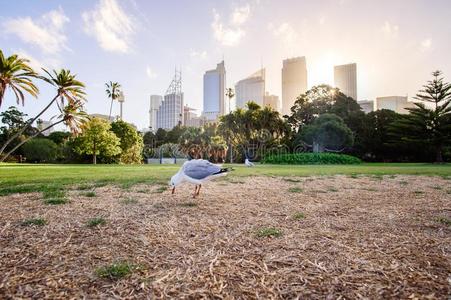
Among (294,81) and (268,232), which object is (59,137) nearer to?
(268,232)

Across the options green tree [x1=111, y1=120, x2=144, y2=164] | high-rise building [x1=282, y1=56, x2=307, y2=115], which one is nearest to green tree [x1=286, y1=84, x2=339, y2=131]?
green tree [x1=111, y1=120, x2=144, y2=164]

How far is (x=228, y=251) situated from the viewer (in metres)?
2.84

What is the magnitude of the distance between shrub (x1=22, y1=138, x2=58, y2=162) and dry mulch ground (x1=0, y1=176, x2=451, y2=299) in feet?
159

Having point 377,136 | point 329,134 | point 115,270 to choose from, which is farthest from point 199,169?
point 377,136

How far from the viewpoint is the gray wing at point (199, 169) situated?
5543mm

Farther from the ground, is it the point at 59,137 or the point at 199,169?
the point at 59,137

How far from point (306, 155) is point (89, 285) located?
29398mm

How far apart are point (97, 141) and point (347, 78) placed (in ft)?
445

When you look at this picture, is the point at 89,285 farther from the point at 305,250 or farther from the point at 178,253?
the point at 305,250

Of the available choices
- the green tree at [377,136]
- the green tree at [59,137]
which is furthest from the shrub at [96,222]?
the green tree at [59,137]

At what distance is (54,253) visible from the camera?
2752 mm

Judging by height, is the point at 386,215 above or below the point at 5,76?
below

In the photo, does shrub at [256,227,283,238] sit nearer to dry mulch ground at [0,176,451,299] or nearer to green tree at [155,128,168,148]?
dry mulch ground at [0,176,451,299]

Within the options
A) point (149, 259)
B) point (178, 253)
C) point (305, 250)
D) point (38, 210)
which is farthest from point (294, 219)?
point (38, 210)
